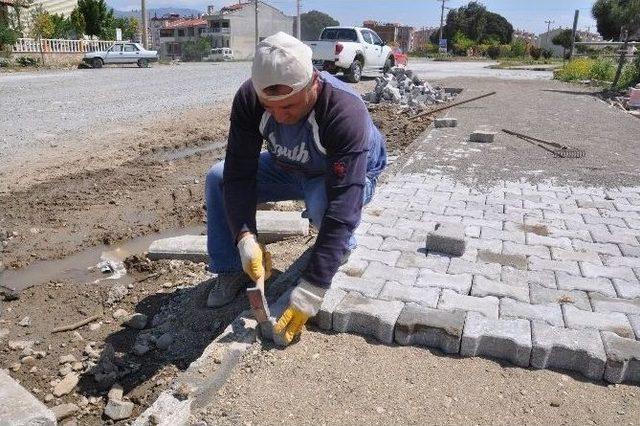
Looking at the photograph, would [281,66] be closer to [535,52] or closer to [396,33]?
[535,52]

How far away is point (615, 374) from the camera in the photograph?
100 inches

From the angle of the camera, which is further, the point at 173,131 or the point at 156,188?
the point at 173,131

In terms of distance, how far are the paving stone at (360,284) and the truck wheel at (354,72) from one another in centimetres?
1464

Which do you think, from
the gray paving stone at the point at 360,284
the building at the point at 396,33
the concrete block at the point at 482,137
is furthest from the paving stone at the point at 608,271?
the building at the point at 396,33

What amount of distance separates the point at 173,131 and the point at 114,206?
11.3 ft

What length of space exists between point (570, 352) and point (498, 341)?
329mm

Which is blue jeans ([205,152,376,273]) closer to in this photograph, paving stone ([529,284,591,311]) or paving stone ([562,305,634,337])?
paving stone ([529,284,591,311])

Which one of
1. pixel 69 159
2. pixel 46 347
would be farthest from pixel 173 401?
pixel 69 159

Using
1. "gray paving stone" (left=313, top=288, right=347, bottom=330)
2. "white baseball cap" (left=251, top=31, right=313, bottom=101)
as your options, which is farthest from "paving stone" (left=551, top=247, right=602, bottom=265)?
"white baseball cap" (left=251, top=31, right=313, bottom=101)

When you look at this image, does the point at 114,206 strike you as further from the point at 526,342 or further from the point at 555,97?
the point at 555,97

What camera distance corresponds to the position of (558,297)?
3.18m

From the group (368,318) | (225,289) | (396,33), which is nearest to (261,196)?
(225,289)

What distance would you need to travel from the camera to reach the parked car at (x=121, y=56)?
84.3ft

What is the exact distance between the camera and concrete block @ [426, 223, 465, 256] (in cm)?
371
